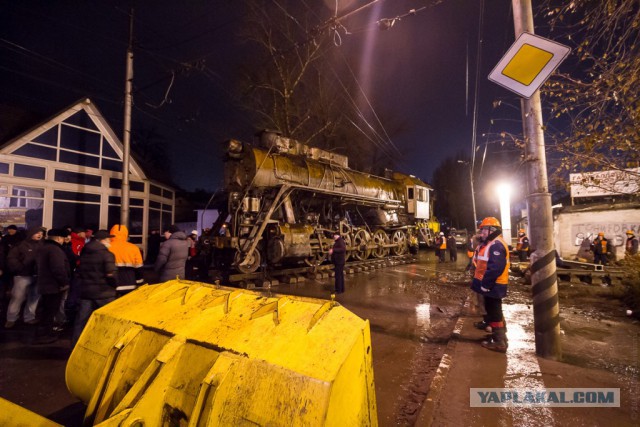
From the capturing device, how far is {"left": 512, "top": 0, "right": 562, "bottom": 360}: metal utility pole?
12.3ft

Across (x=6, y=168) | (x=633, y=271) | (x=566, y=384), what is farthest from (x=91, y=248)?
(x=633, y=271)

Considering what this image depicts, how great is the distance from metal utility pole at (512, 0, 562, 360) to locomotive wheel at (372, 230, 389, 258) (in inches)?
390

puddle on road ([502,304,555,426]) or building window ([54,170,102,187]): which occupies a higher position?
building window ([54,170,102,187])

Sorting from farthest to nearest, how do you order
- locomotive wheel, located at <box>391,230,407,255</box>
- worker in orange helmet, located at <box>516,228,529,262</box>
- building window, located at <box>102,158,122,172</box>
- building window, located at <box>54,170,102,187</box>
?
locomotive wheel, located at <box>391,230,407,255</box> → worker in orange helmet, located at <box>516,228,529,262</box> → building window, located at <box>102,158,122,172</box> → building window, located at <box>54,170,102,187</box>

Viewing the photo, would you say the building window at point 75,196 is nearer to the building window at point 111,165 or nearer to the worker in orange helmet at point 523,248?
the building window at point 111,165

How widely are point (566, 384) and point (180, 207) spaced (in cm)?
2791

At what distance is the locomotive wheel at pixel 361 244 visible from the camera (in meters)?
12.6

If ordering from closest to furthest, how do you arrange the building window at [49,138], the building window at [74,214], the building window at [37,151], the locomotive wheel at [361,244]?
the building window at [37,151], the building window at [49,138], the building window at [74,214], the locomotive wheel at [361,244]

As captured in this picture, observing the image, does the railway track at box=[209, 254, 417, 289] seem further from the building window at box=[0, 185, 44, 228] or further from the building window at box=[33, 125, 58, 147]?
the building window at box=[33, 125, 58, 147]

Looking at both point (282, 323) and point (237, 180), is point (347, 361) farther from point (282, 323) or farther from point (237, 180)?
point (237, 180)

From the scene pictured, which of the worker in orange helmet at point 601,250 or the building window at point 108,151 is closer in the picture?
the worker in orange helmet at point 601,250

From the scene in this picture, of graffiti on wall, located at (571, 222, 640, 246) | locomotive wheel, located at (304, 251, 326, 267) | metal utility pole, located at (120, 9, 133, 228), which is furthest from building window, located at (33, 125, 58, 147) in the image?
graffiti on wall, located at (571, 222, 640, 246)

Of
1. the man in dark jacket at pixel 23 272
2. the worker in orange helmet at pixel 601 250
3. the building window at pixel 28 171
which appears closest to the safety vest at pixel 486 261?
the man in dark jacket at pixel 23 272

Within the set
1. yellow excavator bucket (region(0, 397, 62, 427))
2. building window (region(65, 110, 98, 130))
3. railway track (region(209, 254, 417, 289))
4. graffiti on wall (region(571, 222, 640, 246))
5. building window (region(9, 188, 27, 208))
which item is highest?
building window (region(65, 110, 98, 130))
